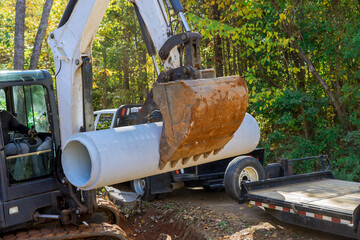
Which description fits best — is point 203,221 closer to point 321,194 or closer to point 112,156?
point 321,194

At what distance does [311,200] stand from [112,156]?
364cm

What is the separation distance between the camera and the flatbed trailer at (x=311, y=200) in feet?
18.4

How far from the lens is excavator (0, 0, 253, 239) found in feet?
14.3

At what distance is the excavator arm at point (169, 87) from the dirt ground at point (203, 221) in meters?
2.60

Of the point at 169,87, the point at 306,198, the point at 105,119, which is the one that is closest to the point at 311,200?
the point at 306,198

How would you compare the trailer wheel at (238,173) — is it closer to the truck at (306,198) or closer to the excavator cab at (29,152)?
the truck at (306,198)

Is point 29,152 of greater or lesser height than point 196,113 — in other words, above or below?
below

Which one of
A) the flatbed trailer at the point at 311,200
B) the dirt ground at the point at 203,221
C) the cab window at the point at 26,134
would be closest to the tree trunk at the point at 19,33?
the dirt ground at the point at 203,221

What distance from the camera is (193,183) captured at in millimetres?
9047

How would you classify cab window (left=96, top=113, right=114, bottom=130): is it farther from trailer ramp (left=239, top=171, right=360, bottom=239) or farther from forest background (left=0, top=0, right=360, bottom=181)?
trailer ramp (left=239, top=171, right=360, bottom=239)

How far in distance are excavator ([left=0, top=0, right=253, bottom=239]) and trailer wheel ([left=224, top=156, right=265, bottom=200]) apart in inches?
108

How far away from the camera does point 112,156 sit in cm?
420

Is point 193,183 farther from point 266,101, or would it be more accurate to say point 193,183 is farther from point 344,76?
point 344,76

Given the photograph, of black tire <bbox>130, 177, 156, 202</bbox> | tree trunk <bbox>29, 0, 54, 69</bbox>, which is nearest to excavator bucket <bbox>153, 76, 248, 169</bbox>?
black tire <bbox>130, 177, 156, 202</bbox>
